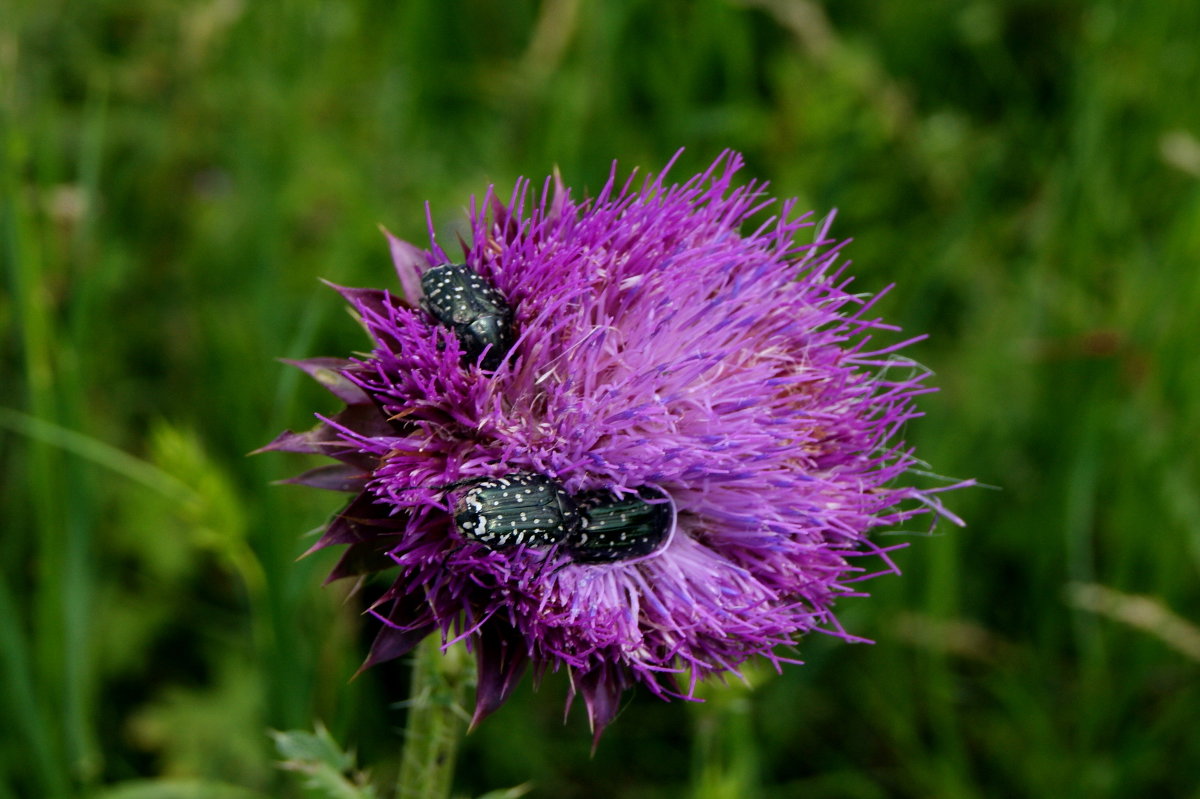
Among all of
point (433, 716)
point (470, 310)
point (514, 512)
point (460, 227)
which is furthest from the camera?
point (460, 227)

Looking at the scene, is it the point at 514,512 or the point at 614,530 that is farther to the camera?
the point at 614,530

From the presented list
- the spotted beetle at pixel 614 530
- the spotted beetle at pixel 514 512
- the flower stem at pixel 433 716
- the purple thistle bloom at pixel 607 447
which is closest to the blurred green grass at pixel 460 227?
the flower stem at pixel 433 716

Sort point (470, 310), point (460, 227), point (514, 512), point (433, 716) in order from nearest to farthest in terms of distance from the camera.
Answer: point (514, 512), point (470, 310), point (433, 716), point (460, 227)

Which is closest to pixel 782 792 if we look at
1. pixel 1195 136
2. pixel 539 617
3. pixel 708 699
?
pixel 708 699

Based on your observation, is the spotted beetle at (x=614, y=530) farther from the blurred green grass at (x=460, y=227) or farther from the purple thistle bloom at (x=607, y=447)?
the blurred green grass at (x=460, y=227)

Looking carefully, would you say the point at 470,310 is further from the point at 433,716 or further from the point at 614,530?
the point at 433,716

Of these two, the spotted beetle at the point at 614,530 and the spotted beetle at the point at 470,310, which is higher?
the spotted beetle at the point at 470,310

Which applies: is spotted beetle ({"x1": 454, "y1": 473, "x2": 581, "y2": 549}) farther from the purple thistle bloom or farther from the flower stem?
the flower stem

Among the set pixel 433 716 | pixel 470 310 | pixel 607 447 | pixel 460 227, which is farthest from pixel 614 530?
pixel 460 227
